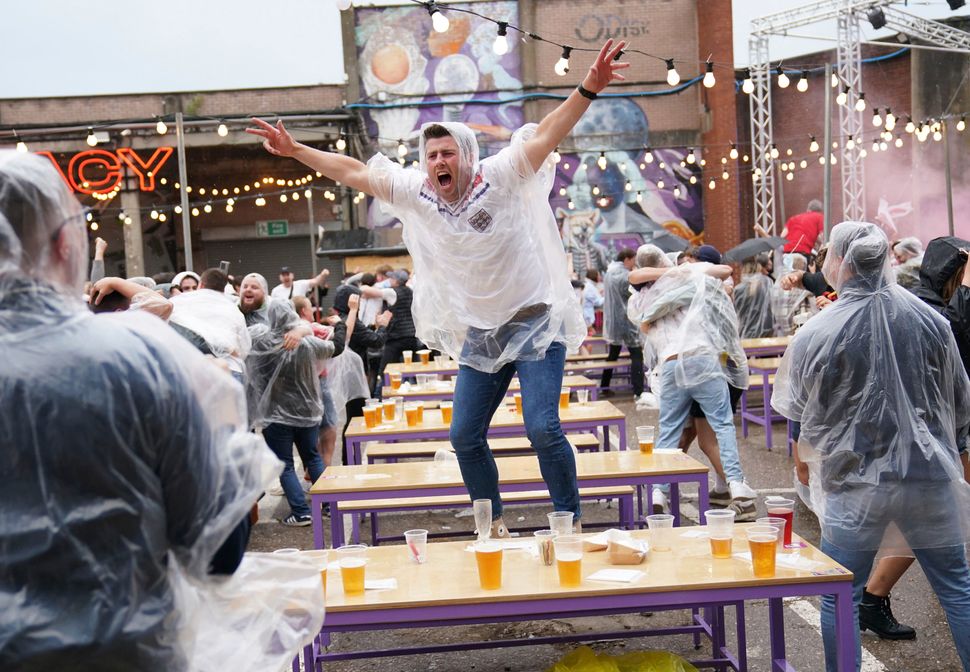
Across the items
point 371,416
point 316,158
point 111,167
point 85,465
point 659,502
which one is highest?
point 111,167

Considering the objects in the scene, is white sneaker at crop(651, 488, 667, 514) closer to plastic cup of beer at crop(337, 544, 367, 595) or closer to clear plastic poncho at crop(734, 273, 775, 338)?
plastic cup of beer at crop(337, 544, 367, 595)

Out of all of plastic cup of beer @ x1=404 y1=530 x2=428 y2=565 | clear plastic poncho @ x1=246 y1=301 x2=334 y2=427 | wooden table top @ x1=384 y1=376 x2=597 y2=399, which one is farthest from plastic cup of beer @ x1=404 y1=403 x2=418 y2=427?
plastic cup of beer @ x1=404 y1=530 x2=428 y2=565

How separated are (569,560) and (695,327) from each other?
3.84 metres

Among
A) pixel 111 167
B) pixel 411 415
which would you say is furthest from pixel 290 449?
pixel 111 167

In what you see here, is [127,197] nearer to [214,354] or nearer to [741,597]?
[214,354]

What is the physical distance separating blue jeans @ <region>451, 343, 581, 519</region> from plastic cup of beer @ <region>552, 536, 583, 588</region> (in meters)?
1.04

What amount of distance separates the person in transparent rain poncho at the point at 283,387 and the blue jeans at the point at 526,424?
9.68 ft

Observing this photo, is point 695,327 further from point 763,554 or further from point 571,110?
point 763,554

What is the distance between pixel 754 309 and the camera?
12031mm

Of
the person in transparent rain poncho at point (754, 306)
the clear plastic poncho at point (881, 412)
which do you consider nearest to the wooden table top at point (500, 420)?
the clear plastic poncho at point (881, 412)

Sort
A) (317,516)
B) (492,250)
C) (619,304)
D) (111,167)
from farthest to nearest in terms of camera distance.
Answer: (111,167)
(619,304)
(317,516)
(492,250)

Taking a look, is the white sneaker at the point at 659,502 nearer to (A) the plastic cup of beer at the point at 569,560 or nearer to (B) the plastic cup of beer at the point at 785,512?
(B) the plastic cup of beer at the point at 785,512

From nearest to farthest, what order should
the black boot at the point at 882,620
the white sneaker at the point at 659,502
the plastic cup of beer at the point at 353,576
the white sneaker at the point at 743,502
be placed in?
the plastic cup of beer at the point at 353,576 → the black boot at the point at 882,620 → the white sneaker at the point at 659,502 → the white sneaker at the point at 743,502

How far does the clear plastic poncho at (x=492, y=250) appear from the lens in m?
3.93
